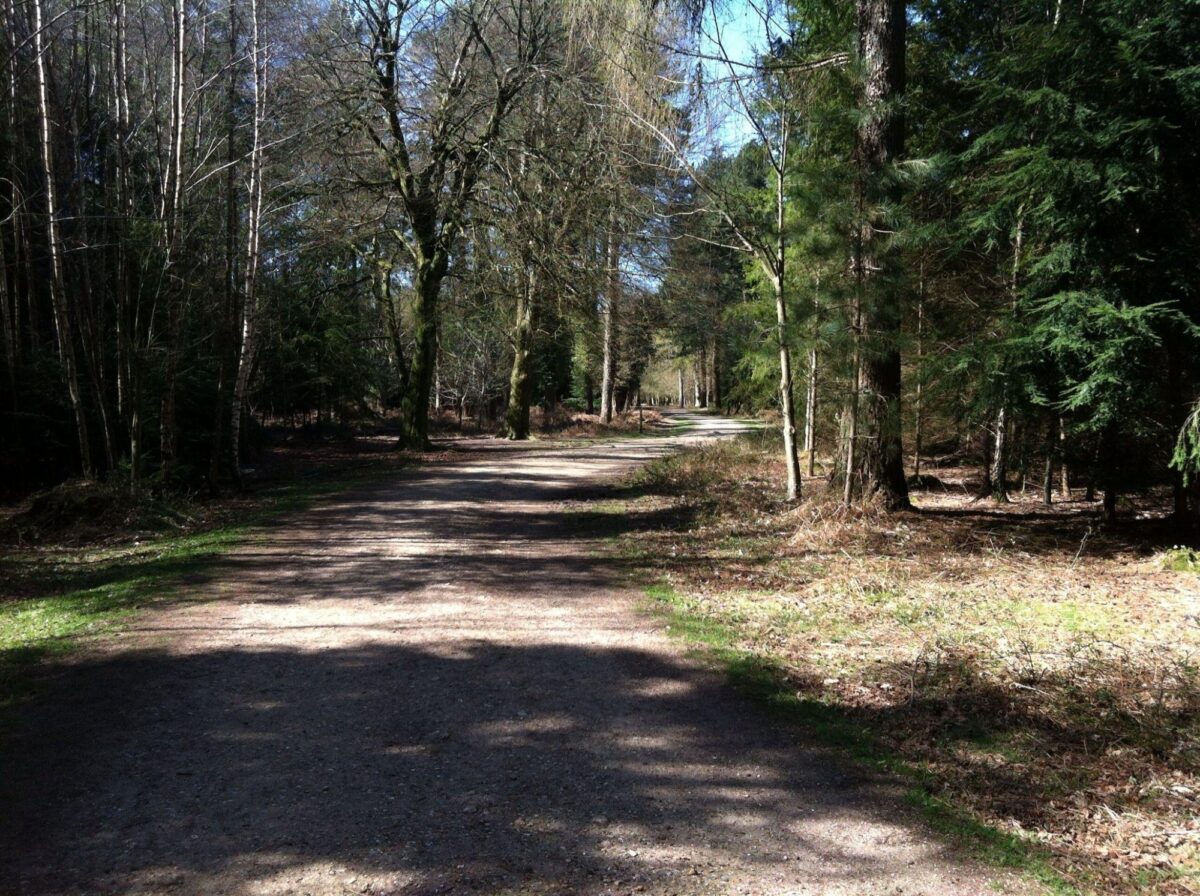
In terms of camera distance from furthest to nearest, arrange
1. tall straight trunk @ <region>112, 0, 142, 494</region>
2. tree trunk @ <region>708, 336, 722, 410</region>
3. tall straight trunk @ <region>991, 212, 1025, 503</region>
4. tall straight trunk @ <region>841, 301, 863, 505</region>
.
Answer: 1. tree trunk @ <region>708, 336, 722, 410</region>
2. tall straight trunk @ <region>112, 0, 142, 494</region>
3. tall straight trunk @ <region>841, 301, 863, 505</region>
4. tall straight trunk @ <region>991, 212, 1025, 503</region>

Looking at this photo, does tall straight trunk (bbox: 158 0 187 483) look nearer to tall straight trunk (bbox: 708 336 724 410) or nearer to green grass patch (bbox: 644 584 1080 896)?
green grass patch (bbox: 644 584 1080 896)

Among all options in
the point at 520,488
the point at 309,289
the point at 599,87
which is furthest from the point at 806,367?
the point at 309,289

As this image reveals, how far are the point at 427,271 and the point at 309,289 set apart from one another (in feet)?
11.9

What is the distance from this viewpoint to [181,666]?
18.9ft

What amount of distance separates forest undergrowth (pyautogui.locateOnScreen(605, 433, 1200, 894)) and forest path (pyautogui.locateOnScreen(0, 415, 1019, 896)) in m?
0.48

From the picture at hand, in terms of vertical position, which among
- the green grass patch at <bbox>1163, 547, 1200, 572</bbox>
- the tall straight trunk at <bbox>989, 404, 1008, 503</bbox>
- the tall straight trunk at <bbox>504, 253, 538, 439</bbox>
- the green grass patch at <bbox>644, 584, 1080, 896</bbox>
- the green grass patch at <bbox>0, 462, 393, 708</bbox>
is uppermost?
the tall straight trunk at <bbox>504, 253, 538, 439</bbox>

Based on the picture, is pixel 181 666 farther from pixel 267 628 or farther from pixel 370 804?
pixel 370 804

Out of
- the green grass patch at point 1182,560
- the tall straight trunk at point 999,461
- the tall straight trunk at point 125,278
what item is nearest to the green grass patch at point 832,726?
the green grass patch at point 1182,560

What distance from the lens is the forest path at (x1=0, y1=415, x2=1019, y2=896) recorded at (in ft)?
11.1

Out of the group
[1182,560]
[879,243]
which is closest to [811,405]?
[879,243]

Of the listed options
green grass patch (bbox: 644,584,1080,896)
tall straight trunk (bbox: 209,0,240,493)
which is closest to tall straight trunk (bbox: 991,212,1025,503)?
green grass patch (bbox: 644,584,1080,896)

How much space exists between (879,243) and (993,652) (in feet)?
18.4

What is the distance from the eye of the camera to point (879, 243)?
32.0 feet

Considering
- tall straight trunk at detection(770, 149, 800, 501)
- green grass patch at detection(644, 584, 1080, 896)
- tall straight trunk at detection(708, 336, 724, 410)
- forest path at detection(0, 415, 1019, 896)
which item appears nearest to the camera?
forest path at detection(0, 415, 1019, 896)
